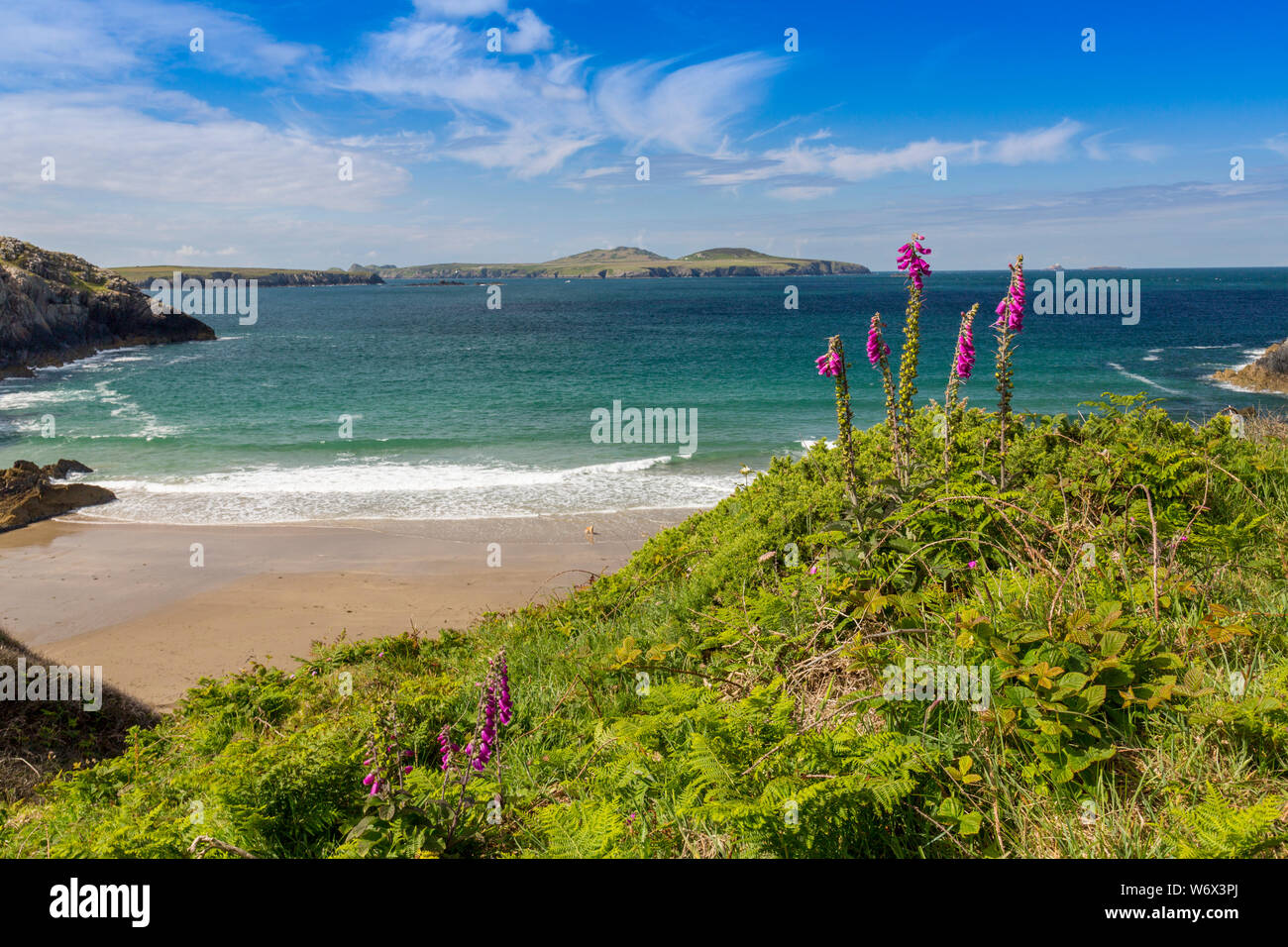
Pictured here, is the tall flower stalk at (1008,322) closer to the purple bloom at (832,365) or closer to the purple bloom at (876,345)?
the purple bloom at (876,345)

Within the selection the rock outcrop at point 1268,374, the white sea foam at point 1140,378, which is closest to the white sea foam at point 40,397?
the white sea foam at point 1140,378

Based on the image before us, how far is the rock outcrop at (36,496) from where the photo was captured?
1833 centimetres

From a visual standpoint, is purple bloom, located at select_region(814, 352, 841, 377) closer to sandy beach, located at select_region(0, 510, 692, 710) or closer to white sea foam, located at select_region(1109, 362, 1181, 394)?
sandy beach, located at select_region(0, 510, 692, 710)

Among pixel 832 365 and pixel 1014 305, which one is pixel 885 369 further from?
pixel 1014 305

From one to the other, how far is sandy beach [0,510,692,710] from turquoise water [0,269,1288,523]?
1679mm

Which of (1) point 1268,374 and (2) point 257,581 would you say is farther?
(1) point 1268,374

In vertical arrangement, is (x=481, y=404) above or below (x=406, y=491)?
above

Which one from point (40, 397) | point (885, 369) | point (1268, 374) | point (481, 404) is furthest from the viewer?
point (40, 397)

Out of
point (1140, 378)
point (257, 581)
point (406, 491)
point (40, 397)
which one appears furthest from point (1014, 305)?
point (40, 397)

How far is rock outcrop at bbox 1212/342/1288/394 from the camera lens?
34281mm

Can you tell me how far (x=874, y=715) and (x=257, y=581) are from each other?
45.5 feet

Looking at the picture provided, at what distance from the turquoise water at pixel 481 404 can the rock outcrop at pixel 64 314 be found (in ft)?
9.75

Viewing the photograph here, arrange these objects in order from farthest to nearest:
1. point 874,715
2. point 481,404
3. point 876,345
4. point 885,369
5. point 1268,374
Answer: point 481,404, point 1268,374, point 885,369, point 876,345, point 874,715

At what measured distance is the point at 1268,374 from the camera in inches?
1377
